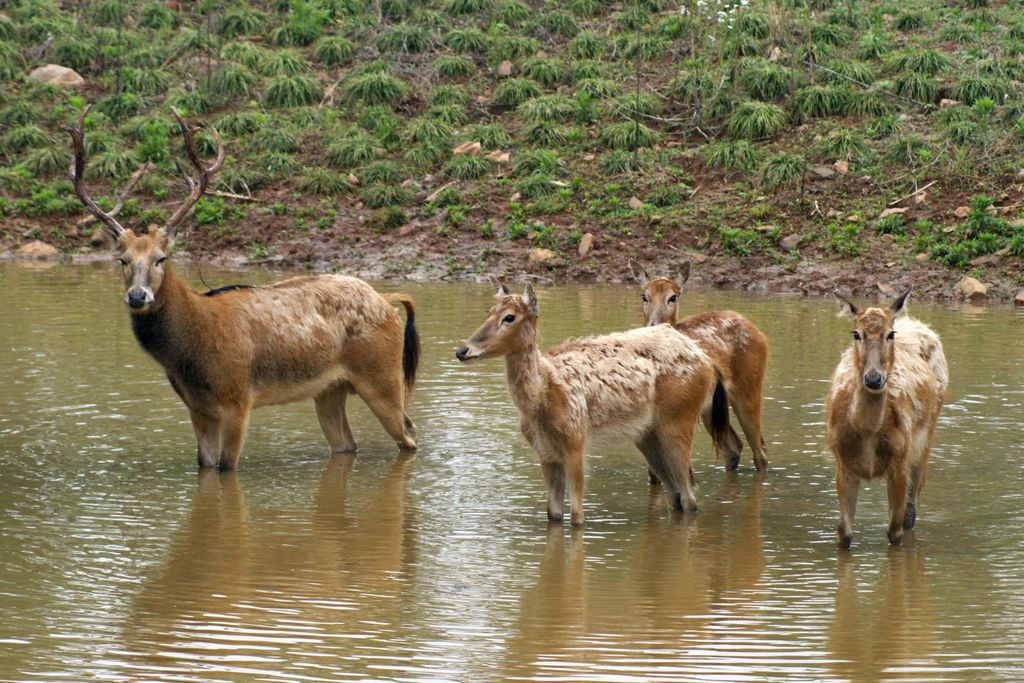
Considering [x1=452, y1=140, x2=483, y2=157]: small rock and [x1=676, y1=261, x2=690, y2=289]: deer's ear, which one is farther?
[x1=452, y1=140, x2=483, y2=157]: small rock

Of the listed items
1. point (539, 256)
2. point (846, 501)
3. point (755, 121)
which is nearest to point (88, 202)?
point (846, 501)

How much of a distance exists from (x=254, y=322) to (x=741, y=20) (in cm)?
1694

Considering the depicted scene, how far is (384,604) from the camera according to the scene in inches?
309

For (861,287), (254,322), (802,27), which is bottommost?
(861,287)

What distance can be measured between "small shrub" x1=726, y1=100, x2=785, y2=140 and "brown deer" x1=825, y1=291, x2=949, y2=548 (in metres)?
14.6

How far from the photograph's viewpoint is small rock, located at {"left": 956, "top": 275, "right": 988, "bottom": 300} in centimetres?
1897

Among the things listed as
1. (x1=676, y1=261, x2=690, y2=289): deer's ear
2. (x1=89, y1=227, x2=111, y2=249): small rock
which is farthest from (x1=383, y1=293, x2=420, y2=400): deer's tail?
(x1=89, y1=227, x2=111, y2=249): small rock

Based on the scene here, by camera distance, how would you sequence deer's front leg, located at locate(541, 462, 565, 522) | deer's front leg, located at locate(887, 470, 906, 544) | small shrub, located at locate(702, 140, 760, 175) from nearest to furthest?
deer's front leg, located at locate(887, 470, 906, 544), deer's front leg, located at locate(541, 462, 565, 522), small shrub, located at locate(702, 140, 760, 175)

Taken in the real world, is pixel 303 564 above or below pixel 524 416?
below

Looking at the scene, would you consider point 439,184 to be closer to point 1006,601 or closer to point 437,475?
point 437,475

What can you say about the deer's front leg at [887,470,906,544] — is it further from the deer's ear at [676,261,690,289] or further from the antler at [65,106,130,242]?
the antler at [65,106,130,242]

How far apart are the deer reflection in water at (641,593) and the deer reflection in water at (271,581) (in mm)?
760

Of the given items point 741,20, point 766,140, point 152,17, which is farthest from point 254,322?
point 152,17

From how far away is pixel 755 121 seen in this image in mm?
23375
